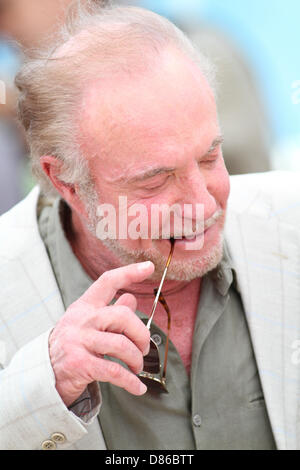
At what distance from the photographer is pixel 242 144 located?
6.61 feet

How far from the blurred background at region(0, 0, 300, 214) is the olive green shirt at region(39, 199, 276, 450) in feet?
1.86

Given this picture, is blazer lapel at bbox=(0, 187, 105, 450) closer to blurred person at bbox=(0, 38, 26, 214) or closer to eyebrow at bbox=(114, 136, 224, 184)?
eyebrow at bbox=(114, 136, 224, 184)

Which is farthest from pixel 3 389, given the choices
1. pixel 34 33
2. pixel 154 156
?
pixel 34 33

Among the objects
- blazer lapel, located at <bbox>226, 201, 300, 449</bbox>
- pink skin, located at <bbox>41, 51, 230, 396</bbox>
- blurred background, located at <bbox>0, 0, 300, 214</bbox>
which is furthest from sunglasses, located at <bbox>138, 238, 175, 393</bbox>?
blurred background, located at <bbox>0, 0, 300, 214</bbox>

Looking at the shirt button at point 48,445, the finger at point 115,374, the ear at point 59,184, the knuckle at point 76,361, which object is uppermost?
the ear at point 59,184

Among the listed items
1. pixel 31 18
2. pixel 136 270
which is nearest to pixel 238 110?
pixel 31 18

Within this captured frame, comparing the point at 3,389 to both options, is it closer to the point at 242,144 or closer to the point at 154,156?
the point at 154,156

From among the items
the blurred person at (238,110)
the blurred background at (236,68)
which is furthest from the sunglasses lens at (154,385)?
the blurred person at (238,110)

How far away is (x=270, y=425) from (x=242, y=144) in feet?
3.39

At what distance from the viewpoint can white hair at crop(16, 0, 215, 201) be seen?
48.0 inches

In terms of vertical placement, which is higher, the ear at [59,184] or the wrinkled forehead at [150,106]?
the wrinkled forehead at [150,106]

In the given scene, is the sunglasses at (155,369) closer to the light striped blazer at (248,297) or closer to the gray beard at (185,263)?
the gray beard at (185,263)

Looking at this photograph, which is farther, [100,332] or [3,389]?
[3,389]

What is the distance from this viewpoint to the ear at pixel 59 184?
1.37 m
